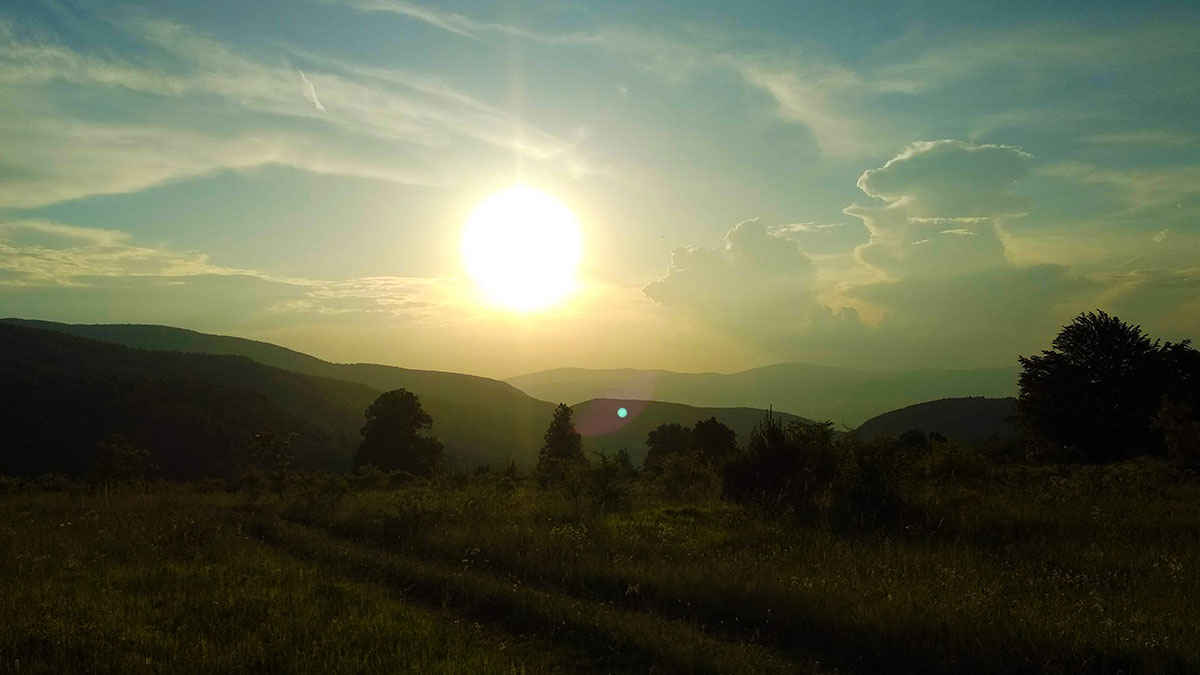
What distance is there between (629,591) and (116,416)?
95.4 metres

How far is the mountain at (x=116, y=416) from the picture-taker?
7219 centimetres

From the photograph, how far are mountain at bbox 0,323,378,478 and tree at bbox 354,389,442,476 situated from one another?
31.4 ft

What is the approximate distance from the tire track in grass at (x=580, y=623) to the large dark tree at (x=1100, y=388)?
4056cm

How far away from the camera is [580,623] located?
841 centimetres

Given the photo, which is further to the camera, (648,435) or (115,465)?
(648,435)

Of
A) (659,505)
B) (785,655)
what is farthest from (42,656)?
(659,505)

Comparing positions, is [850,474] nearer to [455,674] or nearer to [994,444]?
[455,674]

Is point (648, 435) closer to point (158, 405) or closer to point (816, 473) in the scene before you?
point (816, 473)

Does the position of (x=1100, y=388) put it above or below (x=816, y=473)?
above

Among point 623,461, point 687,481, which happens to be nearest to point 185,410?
point 623,461

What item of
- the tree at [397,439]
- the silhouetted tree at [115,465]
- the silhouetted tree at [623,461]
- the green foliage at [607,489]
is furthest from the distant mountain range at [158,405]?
the tree at [397,439]

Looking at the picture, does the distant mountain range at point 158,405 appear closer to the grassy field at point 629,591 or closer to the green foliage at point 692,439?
the green foliage at point 692,439

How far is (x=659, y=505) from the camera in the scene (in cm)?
1888

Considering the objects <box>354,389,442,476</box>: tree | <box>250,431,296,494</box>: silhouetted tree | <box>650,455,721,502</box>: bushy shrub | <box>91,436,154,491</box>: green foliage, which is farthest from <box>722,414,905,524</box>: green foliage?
<box>354,389,442,476</box>: tree
